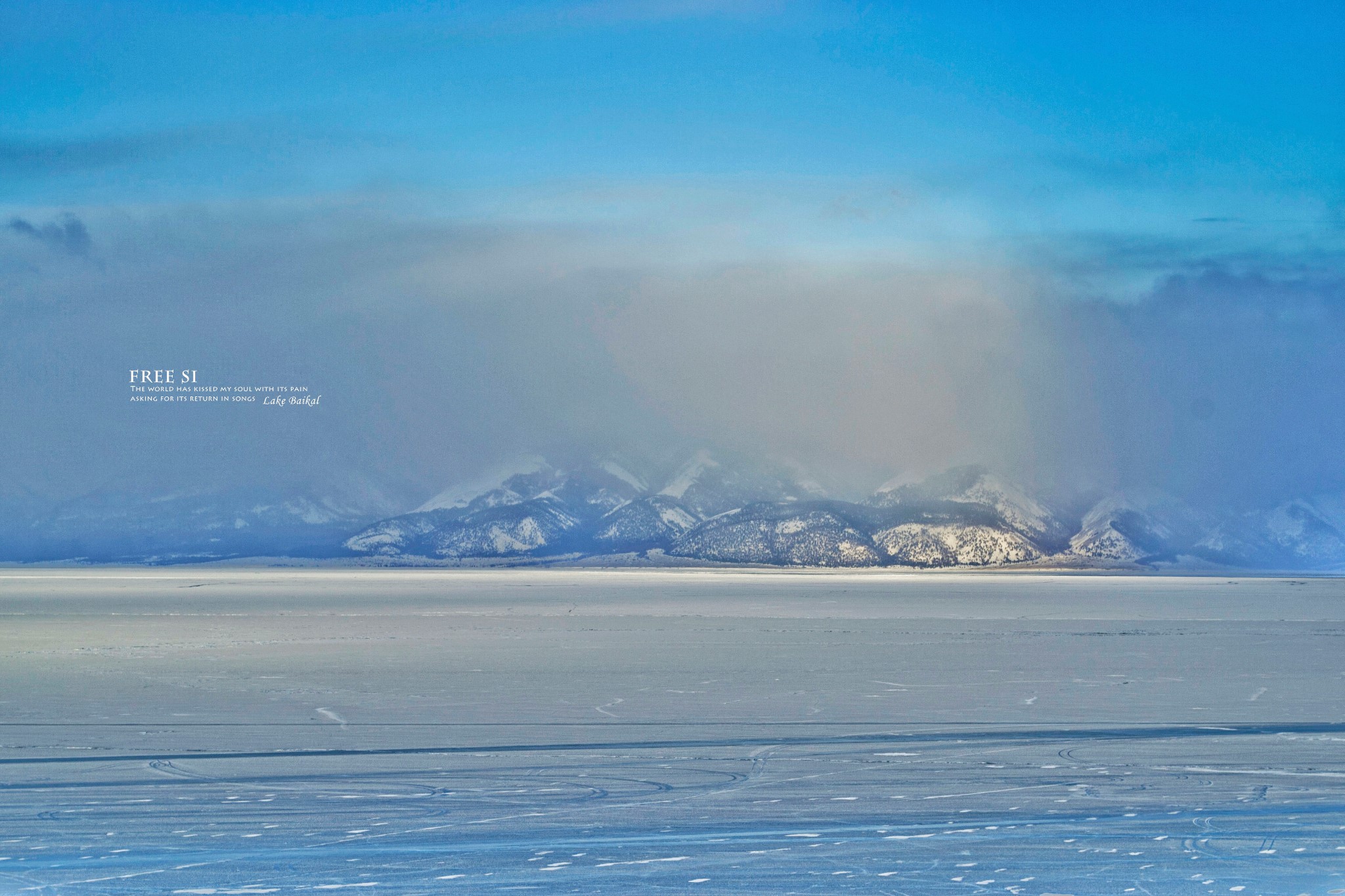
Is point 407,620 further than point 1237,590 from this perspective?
No

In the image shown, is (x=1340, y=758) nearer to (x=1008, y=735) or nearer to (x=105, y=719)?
(x=1008, y=735)

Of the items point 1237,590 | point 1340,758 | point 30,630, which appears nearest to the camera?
point 1340,758

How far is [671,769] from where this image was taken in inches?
723

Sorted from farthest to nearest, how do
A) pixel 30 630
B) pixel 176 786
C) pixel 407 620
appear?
pixel 407 620 → pixel 30 630 → pixel 176 786

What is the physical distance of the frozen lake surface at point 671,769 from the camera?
12.8 meters

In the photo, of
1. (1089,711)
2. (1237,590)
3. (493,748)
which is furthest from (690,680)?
(1237,590)

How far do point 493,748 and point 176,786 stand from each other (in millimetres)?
4621

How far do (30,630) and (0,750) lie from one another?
36401 millimetres

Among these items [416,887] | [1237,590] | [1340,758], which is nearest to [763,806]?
[416,887]

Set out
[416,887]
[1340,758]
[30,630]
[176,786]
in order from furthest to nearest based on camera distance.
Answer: [30,630], [1340,758], [176,786], [416,887]

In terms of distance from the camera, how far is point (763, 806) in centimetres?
1573

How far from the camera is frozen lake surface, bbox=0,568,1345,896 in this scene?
42.0ft

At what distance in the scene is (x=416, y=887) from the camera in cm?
1212

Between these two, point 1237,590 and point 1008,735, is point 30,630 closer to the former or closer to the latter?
point 1008,735
